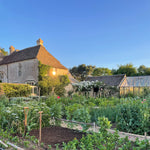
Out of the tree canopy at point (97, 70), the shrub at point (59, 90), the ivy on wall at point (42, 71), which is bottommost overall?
the shrub at point (59, 90)

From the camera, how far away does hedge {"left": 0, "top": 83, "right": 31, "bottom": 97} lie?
1198 centimetres

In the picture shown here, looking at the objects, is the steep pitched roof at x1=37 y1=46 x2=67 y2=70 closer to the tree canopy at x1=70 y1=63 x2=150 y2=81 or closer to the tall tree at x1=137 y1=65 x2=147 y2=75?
the tree canopy at x1=70 y1=63 x2=150 y2=81

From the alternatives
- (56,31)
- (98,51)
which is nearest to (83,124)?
(56,31)

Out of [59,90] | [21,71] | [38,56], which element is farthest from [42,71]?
[21,71]

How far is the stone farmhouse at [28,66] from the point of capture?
1695cm

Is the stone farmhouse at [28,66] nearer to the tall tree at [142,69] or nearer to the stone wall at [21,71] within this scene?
the stone wall at [21,71]

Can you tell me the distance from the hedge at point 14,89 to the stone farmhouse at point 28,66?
2864mm

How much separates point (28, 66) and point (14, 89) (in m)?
5.26

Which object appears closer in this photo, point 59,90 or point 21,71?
point 59,90

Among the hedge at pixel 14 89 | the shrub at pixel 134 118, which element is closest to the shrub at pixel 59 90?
the hedge at pixel 14 89

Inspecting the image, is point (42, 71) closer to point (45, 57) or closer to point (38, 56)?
point (38, 56)

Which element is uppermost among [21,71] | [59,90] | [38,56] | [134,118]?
[38,56]

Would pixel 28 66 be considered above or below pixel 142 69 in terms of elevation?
below

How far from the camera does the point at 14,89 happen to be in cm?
1278
